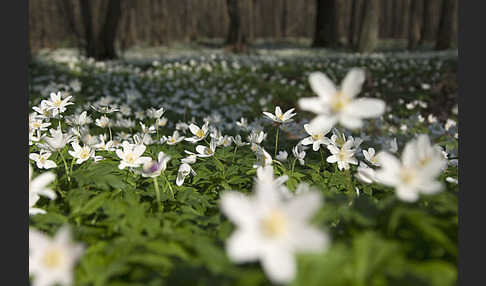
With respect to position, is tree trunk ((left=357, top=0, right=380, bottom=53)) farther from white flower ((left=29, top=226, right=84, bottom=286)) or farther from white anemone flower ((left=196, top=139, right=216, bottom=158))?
white flower ((left=29, top=226, right=84, bottom=286))

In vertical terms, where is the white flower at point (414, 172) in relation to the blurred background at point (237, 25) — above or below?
below

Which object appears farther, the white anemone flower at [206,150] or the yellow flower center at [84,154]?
the white anemone flower at [206,150]

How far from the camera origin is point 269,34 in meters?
26.5

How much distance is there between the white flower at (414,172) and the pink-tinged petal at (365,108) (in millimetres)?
144

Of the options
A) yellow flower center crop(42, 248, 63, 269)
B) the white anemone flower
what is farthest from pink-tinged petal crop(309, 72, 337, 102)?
the white anemone flower

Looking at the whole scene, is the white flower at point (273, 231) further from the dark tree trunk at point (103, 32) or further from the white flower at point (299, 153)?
the dark tree trunk at point (103, 32)

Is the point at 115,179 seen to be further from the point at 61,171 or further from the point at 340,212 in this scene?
the point at 340,212

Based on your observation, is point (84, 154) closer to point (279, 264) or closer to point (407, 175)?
point (279, 264)

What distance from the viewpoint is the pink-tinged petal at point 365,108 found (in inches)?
47.6

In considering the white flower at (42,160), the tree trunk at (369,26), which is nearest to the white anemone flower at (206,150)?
the white flower at (42,160)

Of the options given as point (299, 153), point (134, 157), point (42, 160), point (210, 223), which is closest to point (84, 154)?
point (42, 160)

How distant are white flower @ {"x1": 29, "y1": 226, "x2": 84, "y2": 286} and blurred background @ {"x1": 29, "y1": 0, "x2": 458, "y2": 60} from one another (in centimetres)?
1098

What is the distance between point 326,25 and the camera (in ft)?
58.8

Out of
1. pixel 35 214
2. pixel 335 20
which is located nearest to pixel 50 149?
pixel 35 214
